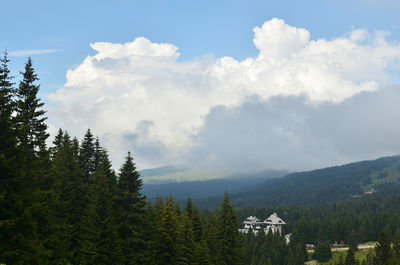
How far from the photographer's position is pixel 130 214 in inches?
1518

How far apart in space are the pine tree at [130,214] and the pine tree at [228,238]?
20.0 m

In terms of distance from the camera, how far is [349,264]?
95625mm

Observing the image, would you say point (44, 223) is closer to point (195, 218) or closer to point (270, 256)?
point (195, 218)

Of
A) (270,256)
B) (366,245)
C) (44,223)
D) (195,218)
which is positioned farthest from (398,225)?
(44,223)

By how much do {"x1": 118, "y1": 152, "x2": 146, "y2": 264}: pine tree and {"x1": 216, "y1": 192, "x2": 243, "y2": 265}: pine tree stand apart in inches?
789

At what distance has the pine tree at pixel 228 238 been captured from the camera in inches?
2234

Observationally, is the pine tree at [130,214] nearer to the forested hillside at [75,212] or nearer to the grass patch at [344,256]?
the forested hillside at [75,212]

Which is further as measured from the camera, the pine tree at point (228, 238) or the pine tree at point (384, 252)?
the pine tree at point (384, 252)

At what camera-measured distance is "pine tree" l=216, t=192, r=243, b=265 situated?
56750mm

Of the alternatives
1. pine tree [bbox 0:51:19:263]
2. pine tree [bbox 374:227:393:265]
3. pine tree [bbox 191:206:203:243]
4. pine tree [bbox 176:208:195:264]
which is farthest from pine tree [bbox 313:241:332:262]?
pine tree [bbox 0:51:19:263]

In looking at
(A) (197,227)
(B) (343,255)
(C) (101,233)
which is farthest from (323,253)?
(C) (101,233)

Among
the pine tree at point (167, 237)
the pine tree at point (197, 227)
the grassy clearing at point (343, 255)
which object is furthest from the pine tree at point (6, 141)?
the grassy clearing at point (343, 255)

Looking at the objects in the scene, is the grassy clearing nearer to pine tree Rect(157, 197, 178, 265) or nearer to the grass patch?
the grass patch

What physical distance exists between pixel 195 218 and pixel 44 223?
102ft
